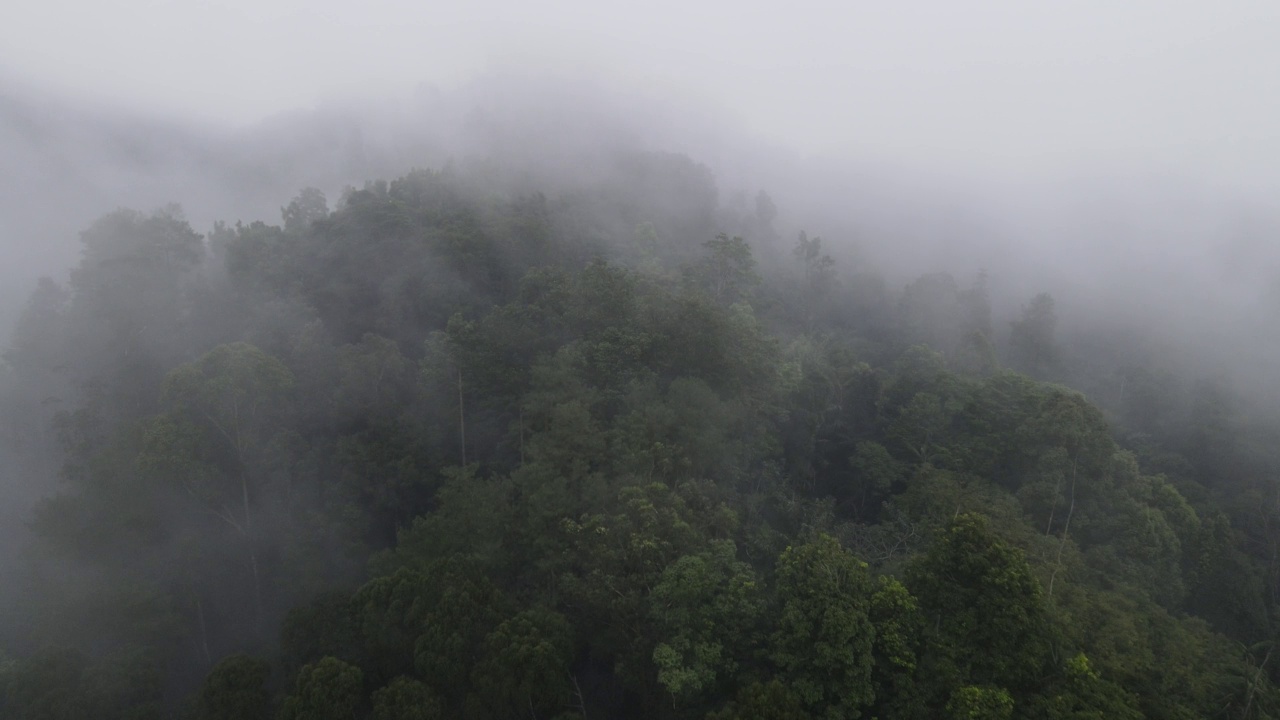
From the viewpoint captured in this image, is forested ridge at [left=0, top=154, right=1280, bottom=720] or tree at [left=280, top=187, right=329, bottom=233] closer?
forested ridge at [left=0, top=154, right=1280, bottom=720]

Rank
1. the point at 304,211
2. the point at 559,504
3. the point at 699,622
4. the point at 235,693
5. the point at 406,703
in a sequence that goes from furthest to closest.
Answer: the point at 304,211 → the point at 559,504 → the point at 699,622 → the point at 235,693 → the point at 406,703

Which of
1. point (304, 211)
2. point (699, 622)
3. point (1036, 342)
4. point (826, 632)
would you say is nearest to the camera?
point (826, 632)

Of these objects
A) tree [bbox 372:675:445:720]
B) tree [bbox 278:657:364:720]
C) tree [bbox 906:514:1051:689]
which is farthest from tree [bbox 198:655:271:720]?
tree [bbox 906:514:1051:689]

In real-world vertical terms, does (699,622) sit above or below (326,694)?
above

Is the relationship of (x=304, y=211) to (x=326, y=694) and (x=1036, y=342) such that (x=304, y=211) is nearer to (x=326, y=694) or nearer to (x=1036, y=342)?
(x=326, y=694)

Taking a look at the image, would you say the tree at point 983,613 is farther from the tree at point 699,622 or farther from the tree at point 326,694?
the tree at point 326,694

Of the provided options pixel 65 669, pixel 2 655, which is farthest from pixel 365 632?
pixel 2 655

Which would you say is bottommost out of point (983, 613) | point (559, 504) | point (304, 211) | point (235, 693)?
point (235, 693)

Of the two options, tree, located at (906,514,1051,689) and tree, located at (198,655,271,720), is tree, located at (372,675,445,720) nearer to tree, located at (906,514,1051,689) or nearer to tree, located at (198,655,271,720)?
tree, located at (198,655,271,720)

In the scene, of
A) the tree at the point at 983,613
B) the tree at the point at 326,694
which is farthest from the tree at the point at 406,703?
the tree at the point at 983,613

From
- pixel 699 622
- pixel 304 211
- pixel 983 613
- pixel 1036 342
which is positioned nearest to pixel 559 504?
pixel 699 622

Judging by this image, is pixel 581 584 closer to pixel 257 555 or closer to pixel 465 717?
pixel 465 717
